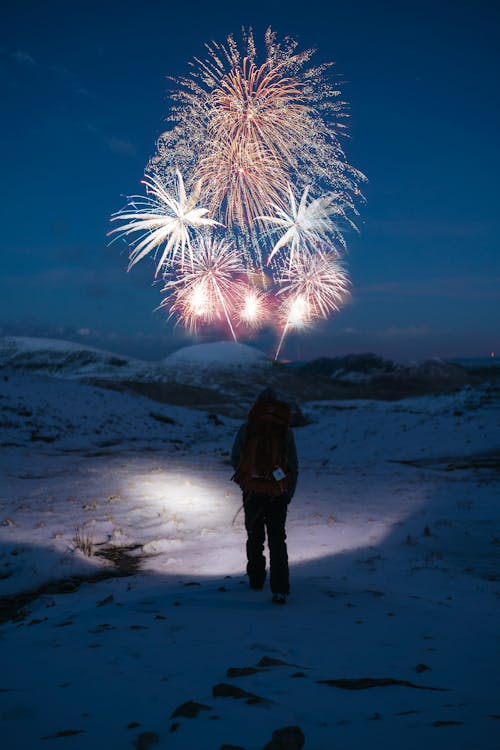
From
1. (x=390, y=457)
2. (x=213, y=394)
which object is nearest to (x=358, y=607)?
(x=390, y=457)

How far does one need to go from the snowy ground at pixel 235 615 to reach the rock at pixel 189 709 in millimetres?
16

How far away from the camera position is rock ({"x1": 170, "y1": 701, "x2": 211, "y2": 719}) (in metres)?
2.43

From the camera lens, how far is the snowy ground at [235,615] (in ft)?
7.80

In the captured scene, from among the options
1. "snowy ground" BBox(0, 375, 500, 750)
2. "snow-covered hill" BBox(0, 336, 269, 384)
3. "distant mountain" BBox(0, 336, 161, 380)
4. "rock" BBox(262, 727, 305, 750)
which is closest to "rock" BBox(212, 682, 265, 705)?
"snowy ground" BBox(0, 375, 500, 750)

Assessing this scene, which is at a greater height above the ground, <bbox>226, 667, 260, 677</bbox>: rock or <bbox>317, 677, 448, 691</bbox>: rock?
<bbox>317, 677, 448, 691</bbox>: rock

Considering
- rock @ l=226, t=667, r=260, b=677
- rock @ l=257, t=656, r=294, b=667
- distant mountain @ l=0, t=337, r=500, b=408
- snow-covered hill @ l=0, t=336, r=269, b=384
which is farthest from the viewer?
snow-covered hill @ l=0, t=336, r=269, b=384

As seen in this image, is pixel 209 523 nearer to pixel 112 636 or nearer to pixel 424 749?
pixel 112 636

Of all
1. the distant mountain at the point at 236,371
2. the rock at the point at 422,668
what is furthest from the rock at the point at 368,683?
the distant mountain at the point at 236,371

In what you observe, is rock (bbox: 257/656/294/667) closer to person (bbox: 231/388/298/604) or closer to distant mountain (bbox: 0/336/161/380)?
person (bbox: 231/388/298/604)

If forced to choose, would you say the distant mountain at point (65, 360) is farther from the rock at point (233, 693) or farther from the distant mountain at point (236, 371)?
the rock at point (233, 693)

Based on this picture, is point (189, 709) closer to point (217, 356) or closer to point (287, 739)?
point (287, 739)

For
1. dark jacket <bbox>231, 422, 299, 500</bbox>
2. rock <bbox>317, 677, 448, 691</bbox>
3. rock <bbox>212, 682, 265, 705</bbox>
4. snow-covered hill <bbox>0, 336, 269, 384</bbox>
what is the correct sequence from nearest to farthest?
rock <bbox>212, 682, 265, 705</bbox>
rock <bbox>317, 677, 448, 691</bbox>
dark jacket <bbox>231, 422, 299, 500</bbox>
snow-covered hill <bbox>0, 336, 269, 384</bbox>

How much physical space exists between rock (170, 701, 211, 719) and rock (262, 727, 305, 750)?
47cm

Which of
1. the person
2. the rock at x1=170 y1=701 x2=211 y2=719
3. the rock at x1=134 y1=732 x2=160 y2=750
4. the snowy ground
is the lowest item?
the snowy ground
